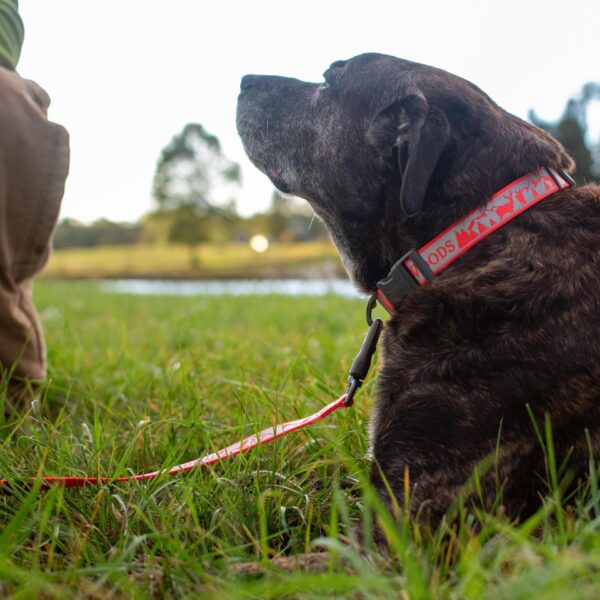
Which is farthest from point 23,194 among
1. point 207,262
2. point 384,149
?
point 207,262

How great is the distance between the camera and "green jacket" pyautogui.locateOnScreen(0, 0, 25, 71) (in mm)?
2672

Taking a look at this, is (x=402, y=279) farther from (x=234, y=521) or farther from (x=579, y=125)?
(x=579, y=125)

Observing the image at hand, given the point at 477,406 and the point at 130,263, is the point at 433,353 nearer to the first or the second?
the point at 477,406

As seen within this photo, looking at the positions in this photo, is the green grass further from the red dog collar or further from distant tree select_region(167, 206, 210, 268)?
distant tree select_region(167, 206, 210, 268)

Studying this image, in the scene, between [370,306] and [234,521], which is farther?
[370,306]

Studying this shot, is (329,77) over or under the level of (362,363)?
over

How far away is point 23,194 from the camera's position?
252 centimetres

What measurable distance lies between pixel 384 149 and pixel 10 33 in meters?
1.84

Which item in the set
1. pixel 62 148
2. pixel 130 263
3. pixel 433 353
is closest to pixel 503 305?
pixel 433 353

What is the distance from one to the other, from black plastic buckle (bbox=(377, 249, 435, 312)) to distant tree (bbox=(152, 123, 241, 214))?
159ft

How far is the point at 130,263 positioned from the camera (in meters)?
51.9

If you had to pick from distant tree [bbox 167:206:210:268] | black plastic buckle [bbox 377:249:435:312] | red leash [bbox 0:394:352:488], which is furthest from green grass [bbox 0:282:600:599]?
distant tree [bbox 167:206:210:268]

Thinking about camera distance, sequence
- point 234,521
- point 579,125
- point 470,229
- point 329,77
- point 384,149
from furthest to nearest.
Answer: point 579,125
point 329,77
point 384,149
point 470,229
point 234,521

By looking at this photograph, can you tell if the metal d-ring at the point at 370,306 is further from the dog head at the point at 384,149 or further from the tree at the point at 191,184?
the tree at the point at 191,184
